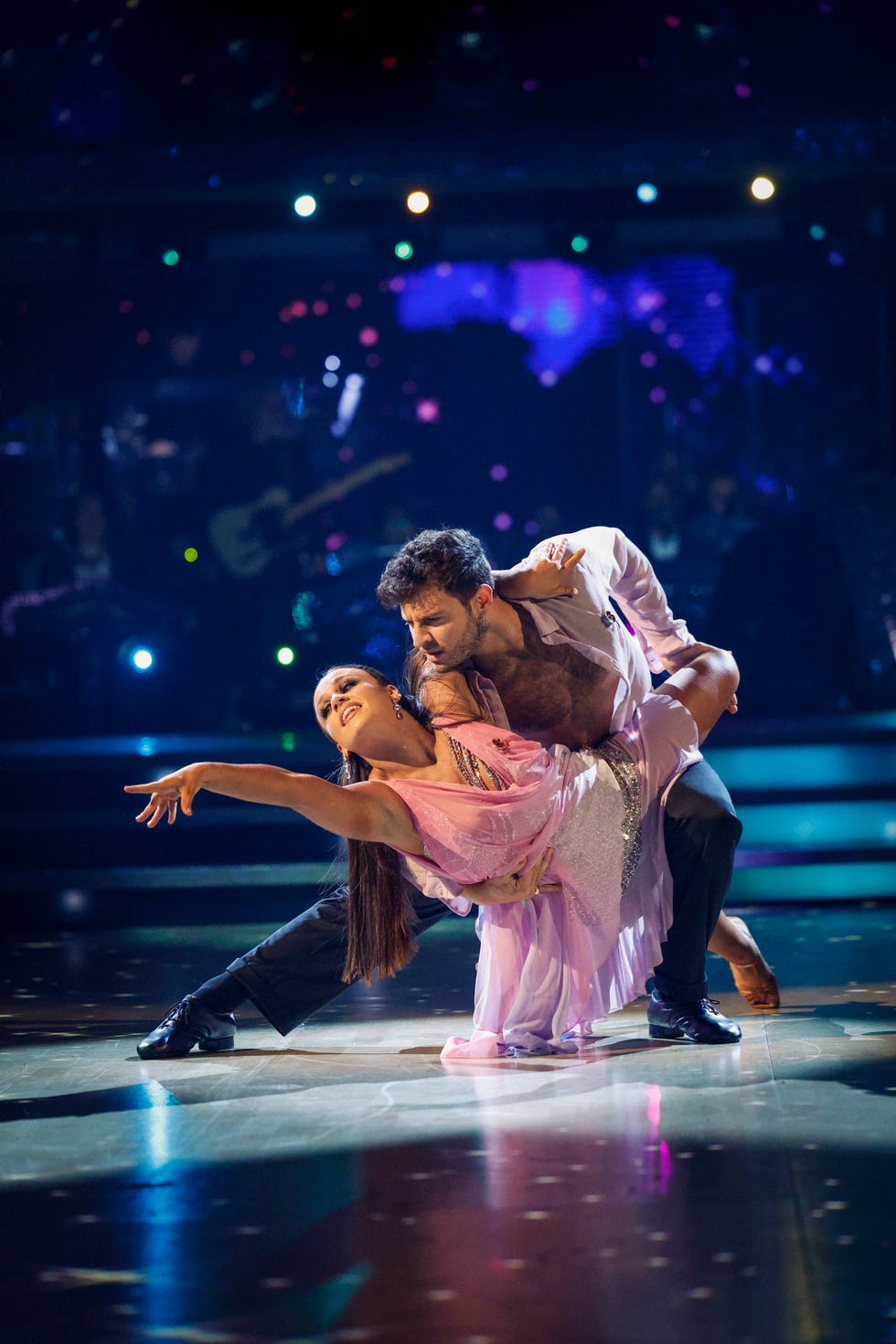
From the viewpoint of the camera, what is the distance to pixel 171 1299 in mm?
1672

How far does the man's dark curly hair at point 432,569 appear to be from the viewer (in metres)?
2.76

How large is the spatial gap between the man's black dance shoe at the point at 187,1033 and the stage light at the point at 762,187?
4959 millimetres

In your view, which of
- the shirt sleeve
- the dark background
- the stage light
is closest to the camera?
the shirt sleeve

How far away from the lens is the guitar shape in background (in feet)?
23.8

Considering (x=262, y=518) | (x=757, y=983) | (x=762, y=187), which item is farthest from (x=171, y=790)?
(x=762, y=187)

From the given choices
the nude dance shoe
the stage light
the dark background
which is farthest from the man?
the stage light

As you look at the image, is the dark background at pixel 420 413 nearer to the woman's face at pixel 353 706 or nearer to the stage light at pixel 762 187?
the stage light at pixel 762 187

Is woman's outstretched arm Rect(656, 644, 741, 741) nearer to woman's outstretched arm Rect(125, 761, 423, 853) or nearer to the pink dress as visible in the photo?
the pink dress

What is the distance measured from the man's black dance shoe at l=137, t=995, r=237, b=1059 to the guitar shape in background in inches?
176

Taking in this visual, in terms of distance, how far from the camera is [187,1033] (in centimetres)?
292

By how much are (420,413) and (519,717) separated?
458 centimetres

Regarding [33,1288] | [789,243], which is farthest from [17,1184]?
[789,243]

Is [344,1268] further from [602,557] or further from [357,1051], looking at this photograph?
[602,557]

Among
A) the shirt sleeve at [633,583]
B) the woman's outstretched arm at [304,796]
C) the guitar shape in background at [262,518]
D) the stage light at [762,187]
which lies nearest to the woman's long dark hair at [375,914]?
the woman's outstretched arm at [304,796]
